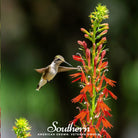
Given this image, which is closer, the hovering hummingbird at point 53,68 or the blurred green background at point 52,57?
the hovering hummingbird at point 53,68

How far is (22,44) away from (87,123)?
68cm

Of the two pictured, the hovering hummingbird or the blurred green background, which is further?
the blurred green background

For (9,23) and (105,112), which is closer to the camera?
(105,112)

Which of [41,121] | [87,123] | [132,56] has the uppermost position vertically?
[132,56]

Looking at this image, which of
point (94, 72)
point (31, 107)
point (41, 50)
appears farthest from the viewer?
point (41, 50)

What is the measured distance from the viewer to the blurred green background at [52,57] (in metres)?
1.03

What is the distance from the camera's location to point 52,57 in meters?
1.10

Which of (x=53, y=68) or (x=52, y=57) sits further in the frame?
(x=52, y=57)

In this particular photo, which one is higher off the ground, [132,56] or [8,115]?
[132,56]

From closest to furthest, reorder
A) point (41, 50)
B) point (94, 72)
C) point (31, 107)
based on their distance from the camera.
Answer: point (94, 72), point (31, 107), point (41, 50)

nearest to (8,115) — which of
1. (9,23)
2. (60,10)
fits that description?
(9,23)

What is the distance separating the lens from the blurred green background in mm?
1029

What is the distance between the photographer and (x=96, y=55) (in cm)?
49

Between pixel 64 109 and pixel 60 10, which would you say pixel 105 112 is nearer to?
pixel 64 109
